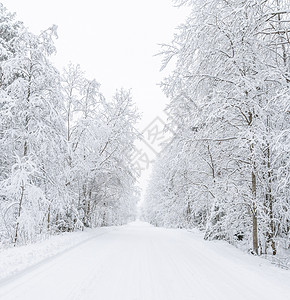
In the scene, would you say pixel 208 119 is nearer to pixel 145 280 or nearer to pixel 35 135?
pixel 145 280

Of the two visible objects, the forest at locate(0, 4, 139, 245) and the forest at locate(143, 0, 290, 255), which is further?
the forest at locate(0, 4, 139, 245)

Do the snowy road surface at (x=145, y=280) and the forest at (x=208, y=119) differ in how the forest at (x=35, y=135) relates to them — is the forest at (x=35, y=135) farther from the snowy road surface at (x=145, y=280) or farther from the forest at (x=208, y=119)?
the snowy road surface at (x=145, y=280)

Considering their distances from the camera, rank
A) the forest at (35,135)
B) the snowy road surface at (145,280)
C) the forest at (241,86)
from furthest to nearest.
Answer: the forest at (35,135), the forest at (241,86), the snowy road surface at (145,280)

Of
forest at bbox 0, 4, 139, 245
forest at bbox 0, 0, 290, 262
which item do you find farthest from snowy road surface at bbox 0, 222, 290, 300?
forest at bbox 0, 4, 139, 245

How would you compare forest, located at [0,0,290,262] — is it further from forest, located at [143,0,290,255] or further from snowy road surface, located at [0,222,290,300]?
snowy road surface, located at [0,222,290,300]

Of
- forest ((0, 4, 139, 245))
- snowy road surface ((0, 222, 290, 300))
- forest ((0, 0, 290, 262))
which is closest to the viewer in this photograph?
snowy road surface ((0, 222, 290, 300))

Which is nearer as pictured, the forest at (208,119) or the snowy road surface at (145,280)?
the snowy road surface at (145,280)

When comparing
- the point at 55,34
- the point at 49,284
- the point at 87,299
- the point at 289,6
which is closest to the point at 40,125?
the point at 55,34

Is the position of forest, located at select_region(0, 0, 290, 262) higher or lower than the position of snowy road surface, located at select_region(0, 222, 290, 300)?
higher

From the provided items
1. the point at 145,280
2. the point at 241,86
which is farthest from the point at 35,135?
the point at 241,86

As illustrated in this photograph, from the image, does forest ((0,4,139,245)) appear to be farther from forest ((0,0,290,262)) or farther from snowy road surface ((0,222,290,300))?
snowy road surface ((0,222,290,300))

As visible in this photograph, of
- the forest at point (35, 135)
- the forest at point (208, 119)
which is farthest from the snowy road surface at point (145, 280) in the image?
the forest at point (35, 135)

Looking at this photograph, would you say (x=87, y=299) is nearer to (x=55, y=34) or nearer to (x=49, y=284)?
(x=49, y=284)

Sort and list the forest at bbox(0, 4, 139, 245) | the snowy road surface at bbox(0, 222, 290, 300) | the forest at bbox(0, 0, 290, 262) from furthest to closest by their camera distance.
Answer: the forest at bbox(0, 4, 139, 245), the forest at bbox(0, 0, 290, 262), the snowy road surface at bbox(0, 222, 290, 300)
